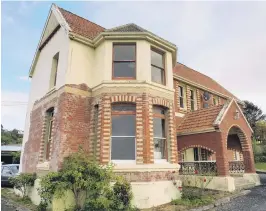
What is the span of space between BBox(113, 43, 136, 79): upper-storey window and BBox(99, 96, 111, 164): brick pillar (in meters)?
1.53

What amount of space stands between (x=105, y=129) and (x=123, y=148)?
1.15m

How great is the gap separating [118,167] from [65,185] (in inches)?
87.4

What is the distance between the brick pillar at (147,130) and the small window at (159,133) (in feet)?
2.07

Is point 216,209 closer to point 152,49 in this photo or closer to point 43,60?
point 152,49

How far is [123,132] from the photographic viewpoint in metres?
10.6

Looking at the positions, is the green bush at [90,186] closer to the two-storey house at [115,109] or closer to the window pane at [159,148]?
the two-storey house at [115,109]

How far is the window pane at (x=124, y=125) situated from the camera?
10.6 m

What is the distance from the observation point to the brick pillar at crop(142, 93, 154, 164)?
10.0 meters

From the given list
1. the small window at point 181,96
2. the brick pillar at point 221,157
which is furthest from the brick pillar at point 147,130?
the small window at point 181,96

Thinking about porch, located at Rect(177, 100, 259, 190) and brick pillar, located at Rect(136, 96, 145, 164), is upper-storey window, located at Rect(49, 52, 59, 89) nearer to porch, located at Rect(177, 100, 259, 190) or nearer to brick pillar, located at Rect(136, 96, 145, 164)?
brick pillar, located at Rect(136, 96, 145, 164)

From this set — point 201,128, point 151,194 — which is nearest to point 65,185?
point 151,194

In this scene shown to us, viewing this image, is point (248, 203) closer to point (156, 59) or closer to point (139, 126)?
point (139, 126)

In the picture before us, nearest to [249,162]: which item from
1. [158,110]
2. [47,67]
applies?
[158,110]

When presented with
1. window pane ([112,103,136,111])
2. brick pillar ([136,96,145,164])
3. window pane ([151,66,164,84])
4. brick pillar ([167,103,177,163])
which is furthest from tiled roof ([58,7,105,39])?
brick pillar ([167,103,177,163])
